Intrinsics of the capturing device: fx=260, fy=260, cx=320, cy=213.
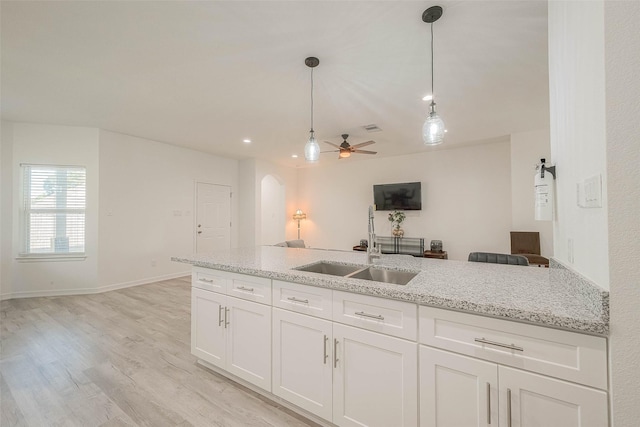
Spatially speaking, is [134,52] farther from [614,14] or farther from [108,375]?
[614,14]

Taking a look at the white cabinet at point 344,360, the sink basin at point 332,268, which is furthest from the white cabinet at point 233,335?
the sink basin at point 332,268

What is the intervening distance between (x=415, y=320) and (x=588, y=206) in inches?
32.3

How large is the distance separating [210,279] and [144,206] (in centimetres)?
371

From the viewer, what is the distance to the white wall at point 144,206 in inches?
172

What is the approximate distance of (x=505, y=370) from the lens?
3.43 ft

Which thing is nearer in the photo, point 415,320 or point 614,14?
point 614,14

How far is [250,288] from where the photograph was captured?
1.83 m

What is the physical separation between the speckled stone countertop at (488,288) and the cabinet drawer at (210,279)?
0.31 ft

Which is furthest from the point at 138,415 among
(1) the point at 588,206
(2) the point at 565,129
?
(2) the point at 565,129

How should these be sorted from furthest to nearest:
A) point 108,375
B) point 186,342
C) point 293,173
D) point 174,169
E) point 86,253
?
point 293,173 → point 174,169 → point 86,253 → point 186,342 → point 108,375

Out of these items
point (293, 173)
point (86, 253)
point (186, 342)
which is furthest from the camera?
point (293, 173)

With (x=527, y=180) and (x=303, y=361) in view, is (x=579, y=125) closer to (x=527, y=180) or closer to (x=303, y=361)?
(x=303, y=361)

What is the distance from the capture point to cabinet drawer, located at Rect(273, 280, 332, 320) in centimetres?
151

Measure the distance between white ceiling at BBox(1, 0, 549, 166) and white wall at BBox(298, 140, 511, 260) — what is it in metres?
1.30
